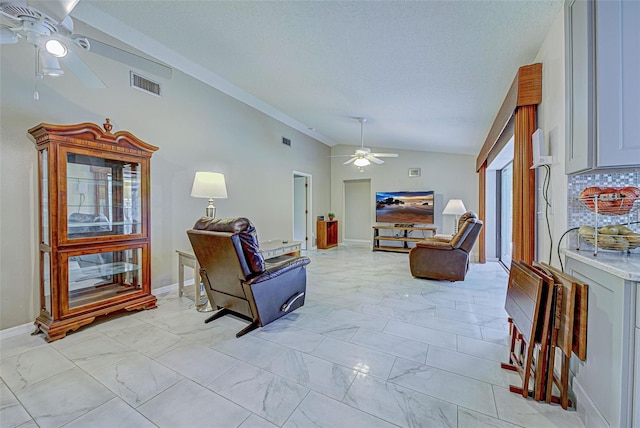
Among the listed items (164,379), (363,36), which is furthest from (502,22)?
(164,379)

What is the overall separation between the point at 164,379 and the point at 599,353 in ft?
8.03

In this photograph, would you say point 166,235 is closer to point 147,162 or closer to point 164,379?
point 147,162

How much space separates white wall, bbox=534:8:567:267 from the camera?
1.81 meters

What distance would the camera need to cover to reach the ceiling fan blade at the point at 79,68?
1.84 metres

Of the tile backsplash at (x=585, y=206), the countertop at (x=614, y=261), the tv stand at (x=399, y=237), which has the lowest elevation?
the tv stand at (x=399, y=237)

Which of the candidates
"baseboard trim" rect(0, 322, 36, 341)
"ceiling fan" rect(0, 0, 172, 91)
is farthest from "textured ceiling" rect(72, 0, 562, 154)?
"baseboard trim" rect(0, 322, 36, 341)

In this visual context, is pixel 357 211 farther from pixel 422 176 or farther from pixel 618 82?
pixel 618 82

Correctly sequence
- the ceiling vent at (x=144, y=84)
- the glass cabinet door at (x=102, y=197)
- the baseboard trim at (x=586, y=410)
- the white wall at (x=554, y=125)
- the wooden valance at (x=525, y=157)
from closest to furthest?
1. the baseboard trim at (x=586, y=410)
2. the white wall at (x=554, y=125)
3. the wooden valance at (x=525, y=157)
4. the glass cabinet door at (x=102, y=197)
5. the ceiling vent at (x=144, y=84)

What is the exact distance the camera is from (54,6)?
1485 mm

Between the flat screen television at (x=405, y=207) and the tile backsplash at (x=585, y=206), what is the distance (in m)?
5.43

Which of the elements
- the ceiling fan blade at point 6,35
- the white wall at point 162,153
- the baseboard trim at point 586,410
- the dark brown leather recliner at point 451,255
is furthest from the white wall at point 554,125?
the white wall at point 162,153

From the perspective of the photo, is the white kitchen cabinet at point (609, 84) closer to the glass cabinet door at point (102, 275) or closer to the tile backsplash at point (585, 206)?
the tile backsplash at point (585, 206)

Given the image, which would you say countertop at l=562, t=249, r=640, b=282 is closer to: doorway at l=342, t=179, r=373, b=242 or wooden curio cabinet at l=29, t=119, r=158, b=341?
wooden curio cabinet at l=29, t=119, r=158, b=341

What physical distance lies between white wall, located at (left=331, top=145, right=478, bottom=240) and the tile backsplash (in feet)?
18.1
